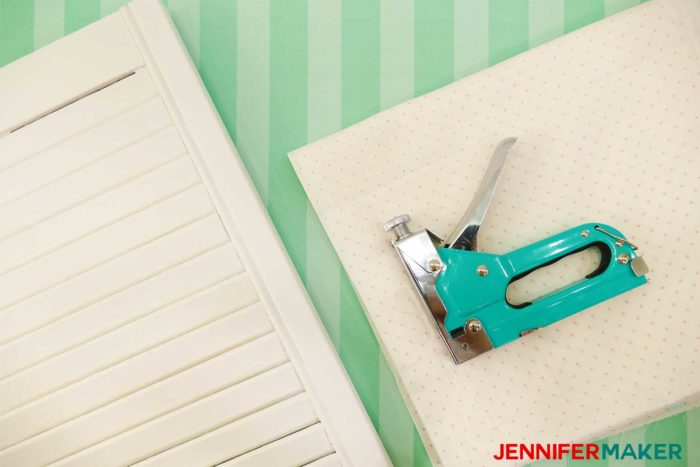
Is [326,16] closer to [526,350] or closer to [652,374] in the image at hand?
[526,350]

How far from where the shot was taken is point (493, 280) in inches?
27.9

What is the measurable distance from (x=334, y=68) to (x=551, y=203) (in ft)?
1.48

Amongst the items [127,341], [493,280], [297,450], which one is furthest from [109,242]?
[493,280]

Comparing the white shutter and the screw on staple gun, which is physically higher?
the white shutter

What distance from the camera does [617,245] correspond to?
71 cm

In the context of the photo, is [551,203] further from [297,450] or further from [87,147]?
[87,147]

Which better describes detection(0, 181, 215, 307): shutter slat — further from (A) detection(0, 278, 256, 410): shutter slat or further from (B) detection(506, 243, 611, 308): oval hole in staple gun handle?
(B) detection(506, 243, 611, 308): oval hole in staple gun handle

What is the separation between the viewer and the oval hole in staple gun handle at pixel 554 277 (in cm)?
76

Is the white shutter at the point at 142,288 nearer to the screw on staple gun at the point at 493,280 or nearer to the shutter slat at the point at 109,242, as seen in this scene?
the shutter slat at the point at 109,242

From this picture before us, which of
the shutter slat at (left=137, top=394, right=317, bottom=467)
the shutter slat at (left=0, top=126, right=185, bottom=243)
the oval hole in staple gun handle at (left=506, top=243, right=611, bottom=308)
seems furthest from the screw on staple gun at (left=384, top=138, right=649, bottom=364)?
the shutter slat at (left=0, top=126, right=185, bottom=243)

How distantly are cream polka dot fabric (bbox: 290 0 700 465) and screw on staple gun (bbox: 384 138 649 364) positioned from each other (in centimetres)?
6

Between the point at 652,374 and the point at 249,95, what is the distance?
0.82m

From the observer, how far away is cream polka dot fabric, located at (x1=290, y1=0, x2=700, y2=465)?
0.73 metres

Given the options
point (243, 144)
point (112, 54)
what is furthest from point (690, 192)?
point (112, 54)
